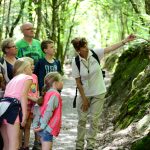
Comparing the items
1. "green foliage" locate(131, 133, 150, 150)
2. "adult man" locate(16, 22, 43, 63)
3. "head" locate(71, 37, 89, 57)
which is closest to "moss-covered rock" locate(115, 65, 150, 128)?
"head" locate(71, 37, 89, 57)

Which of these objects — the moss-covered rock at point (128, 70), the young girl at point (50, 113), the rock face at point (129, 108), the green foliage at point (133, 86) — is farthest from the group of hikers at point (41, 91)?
the moss-covered rock at point (128, 70)

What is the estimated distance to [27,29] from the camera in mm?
8531

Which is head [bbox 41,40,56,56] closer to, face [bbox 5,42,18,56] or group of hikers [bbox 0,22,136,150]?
group of hikers [bbox 0,22,136,150]

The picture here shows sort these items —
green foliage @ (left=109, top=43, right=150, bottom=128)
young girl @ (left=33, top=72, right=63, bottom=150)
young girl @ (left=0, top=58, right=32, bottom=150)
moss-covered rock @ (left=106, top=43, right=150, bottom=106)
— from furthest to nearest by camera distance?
moss-covered rock @ (left=106, top=43, right=150, bottom=106) < green foliage @ (left=109, top=43, right=150, bottom=128) < young girl @ (left=33, top=72, right=63, bottom=150) < young girl @ (left=0, top=58, right=32, bottom=150)

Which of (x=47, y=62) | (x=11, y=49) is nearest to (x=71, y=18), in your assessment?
(x=47, y=62)

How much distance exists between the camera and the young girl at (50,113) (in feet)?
22.3

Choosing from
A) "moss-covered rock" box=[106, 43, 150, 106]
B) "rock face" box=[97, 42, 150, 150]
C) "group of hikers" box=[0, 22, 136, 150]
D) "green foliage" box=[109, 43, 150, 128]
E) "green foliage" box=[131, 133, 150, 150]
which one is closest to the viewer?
"green foliage" box=[131, 133, 150, 150]

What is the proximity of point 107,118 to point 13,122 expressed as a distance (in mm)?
5717

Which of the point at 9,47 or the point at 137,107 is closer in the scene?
the point at 9,47

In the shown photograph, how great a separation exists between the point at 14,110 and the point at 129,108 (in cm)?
353

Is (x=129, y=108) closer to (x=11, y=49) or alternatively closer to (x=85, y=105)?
(x=85, y=105)

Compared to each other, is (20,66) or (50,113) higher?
(20,66)

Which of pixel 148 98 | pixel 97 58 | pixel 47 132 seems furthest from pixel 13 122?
pixel 148 98

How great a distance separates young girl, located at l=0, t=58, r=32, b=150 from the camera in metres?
6.47
